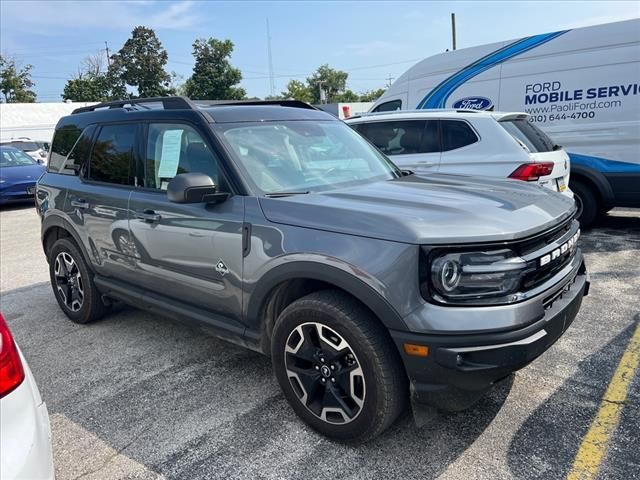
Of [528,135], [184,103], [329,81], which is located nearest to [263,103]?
[184,103]

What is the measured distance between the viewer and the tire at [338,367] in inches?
95.7

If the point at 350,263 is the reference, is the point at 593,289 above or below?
below

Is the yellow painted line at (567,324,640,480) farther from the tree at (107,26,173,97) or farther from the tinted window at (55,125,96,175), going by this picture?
the tree at (107,26,173,97)

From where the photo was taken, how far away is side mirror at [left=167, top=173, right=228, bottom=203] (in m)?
2.87

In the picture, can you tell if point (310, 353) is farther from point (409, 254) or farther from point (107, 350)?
point (107, 350)

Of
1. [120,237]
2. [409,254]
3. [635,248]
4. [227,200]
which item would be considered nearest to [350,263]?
[409,254]

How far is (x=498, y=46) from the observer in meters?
7.85

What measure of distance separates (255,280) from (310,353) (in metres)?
0.53

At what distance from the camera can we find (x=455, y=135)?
6.23m

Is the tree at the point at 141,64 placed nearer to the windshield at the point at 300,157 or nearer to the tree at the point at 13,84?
the tree at the point at 13,84

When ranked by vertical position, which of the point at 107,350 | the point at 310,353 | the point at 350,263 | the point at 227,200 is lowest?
the point at 107,350

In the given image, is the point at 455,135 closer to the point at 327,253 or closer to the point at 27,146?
the point at 327,253

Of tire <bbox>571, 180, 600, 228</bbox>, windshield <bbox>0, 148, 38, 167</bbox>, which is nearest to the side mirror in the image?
tire <bbox>571, 180, 600, 228</bbox>

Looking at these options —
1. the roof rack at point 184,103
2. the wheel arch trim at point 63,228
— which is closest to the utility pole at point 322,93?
the wheel arch trim at point 63,228
